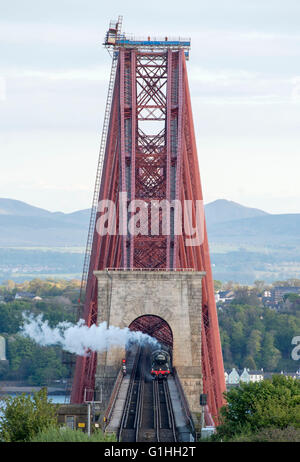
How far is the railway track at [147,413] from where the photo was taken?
55.8m

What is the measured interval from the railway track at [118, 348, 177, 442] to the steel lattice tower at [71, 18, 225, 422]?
46.6 feet

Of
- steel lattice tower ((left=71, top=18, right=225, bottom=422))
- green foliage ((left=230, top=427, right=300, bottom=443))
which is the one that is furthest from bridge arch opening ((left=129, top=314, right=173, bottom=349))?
green foliage ((left=230, top=427, right=300, bottom=443))

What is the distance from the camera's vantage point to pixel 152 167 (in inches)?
3708

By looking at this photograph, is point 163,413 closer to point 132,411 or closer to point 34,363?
point 132,411

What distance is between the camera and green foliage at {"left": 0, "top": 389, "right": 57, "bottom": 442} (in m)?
54.2

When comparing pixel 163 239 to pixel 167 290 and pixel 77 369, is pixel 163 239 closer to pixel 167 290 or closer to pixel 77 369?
→ pixel 77 369

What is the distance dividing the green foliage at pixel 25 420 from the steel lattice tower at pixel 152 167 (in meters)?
30.3

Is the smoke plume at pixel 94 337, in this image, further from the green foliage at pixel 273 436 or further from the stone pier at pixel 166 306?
the green foliage at pixel 273 436

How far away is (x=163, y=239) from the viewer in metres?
91.2

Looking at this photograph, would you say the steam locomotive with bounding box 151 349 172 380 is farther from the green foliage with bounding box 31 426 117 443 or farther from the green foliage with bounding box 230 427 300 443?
the green foliage with bounding box 31 426 117 443

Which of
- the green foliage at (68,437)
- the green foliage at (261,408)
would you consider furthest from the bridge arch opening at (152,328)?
the green foliage at (68,437)

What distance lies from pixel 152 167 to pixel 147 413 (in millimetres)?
36410
